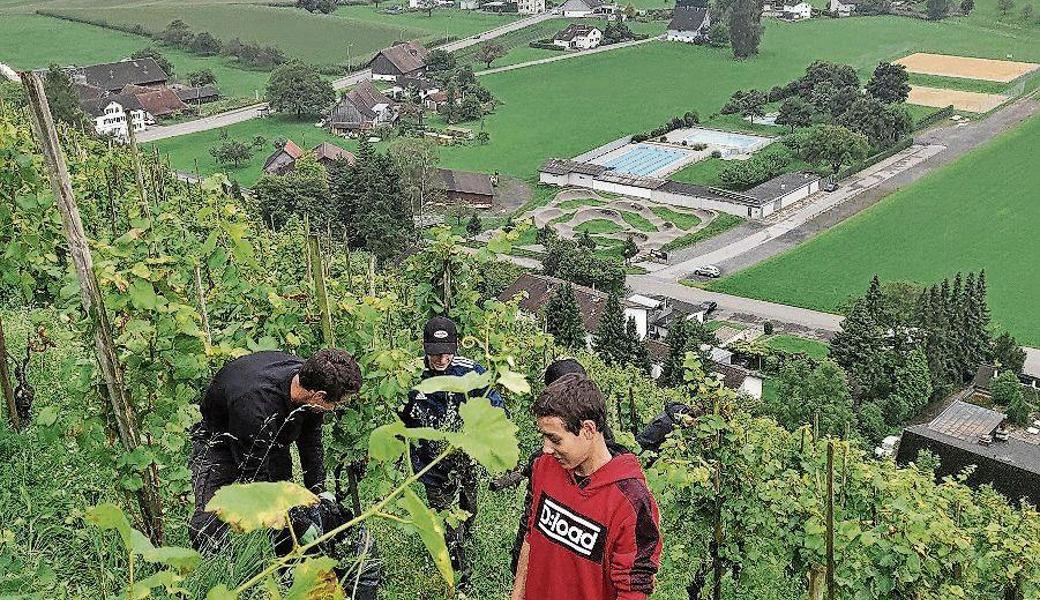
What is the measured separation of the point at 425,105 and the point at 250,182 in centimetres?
1670

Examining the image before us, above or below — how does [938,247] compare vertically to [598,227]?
below

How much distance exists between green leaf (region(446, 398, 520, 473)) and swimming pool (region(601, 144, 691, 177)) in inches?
1822

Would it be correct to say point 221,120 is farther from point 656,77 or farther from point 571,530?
point 571,530

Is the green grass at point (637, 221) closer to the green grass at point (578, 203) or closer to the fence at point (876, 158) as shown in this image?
the green grass at point (578, 203)

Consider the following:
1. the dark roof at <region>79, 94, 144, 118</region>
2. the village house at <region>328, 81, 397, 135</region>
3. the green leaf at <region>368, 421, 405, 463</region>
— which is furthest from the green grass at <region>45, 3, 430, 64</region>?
the green leaf at <region>368, 421, 405, 463</region>

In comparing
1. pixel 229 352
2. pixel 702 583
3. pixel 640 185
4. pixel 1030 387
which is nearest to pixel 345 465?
pixel 229 352

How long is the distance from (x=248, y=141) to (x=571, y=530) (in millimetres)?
49064

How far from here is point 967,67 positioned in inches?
2517

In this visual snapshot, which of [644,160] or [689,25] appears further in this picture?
[689,25]

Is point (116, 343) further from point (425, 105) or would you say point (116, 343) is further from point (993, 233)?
point (425, 105)

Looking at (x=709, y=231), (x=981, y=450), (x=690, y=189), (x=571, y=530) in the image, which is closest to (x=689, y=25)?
(x=690, y=189)

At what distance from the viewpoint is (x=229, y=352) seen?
480 centimetres

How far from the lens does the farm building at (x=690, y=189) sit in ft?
138

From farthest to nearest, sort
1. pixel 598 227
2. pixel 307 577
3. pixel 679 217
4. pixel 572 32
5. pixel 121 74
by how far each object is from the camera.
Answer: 1. pixel 572 32
2. pixel 121 74
3. pixel 679 217
4. pixel 598 227
5. pixel 307 577
